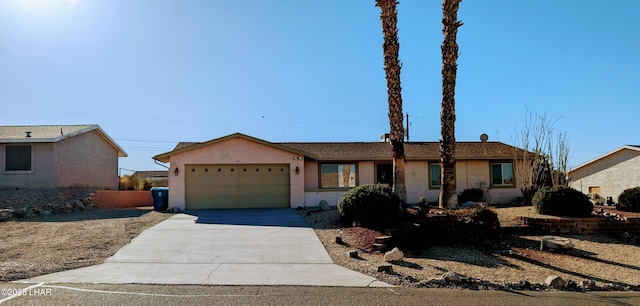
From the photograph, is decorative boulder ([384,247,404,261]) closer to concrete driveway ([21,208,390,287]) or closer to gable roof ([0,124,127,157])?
concrete driveway ([21,208,390,287])

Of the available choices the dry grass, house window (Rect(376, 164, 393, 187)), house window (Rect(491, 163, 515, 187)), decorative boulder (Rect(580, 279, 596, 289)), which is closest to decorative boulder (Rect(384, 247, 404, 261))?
decorative boulder (Rect(580, 279, 596, 289))

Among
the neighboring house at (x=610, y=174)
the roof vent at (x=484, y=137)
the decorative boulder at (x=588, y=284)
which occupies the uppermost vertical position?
the roof vent at (x=484, y=137)

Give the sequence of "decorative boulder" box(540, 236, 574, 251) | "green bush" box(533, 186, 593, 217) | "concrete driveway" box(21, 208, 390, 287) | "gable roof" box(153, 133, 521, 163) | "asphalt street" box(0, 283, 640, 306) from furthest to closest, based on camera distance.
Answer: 1. "gable roof" box(153, 133, 521, 163)
2. "green bush" box(533, 186, 593, 217)
3. "decorative boulder" box(540, 236, 574, 251)
4. "concrete driveway" box(21, 208, 390, 287)
5. "asphalt street" box(0, 283, 640, 306)

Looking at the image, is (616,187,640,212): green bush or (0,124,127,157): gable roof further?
(0,124,127,157): gable roof

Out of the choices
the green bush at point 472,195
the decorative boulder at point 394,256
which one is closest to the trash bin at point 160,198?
the decorative boulder at point 394,256

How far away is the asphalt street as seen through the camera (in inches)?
245

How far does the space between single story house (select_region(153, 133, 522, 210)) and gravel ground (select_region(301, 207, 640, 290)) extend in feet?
24.9

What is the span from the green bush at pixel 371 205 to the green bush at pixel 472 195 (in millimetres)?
9905

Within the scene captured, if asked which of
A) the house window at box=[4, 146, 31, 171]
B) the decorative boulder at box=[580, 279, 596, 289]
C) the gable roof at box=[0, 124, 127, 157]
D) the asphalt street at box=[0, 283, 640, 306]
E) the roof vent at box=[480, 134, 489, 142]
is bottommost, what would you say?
the decorative boulder at box=[580, 279, 596, 289]

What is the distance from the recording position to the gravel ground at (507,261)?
26.3 feet

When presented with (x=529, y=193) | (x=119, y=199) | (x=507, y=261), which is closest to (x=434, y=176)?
(x=529, y=193)

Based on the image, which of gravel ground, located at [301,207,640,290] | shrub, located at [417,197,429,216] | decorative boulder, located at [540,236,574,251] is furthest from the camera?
shrub, located at [417,197,429,216]

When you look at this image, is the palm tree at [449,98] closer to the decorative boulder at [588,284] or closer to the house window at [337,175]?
the decorative boulder at [588,284]

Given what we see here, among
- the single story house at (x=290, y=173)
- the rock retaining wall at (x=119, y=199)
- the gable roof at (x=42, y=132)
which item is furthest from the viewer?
the rock retaining wall at (x=119, y=199)
